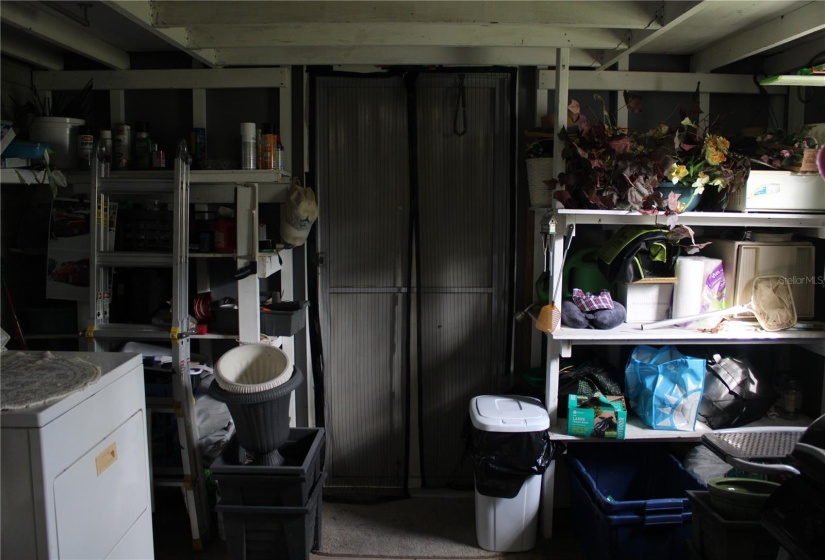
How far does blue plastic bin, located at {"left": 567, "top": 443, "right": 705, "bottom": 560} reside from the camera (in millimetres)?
2469

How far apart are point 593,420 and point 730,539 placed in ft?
2.49

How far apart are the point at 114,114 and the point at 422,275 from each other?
1816 millimetres

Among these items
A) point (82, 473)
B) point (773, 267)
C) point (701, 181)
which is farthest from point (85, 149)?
point (773, 267)

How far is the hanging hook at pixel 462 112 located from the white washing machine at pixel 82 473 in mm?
1985

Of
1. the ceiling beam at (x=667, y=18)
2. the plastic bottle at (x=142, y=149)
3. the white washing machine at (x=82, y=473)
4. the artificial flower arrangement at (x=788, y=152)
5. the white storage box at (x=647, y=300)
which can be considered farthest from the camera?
the plastic bottle at (x=142, y=149)

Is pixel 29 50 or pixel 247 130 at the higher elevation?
pixel 29 50

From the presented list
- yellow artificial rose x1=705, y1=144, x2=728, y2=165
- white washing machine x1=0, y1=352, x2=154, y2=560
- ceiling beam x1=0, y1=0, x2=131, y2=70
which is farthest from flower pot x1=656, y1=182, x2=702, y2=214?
ceiling beam x1=0, y1=0, x2=131, y2=70

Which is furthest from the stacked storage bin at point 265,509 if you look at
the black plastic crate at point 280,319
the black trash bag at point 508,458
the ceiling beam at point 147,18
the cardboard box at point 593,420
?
the ceiling beam at point 147,18

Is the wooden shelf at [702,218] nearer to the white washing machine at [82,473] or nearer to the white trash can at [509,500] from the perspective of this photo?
the white trash can at [509,500]

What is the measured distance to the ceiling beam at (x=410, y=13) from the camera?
234cm

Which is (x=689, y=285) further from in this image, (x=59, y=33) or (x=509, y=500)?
(x=59, y=33)

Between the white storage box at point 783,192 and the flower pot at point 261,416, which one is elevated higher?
the white storage box at point 783,192

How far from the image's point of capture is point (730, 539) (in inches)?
79.7

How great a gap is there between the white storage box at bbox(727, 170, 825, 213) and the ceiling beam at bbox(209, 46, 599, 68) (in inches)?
38.6
